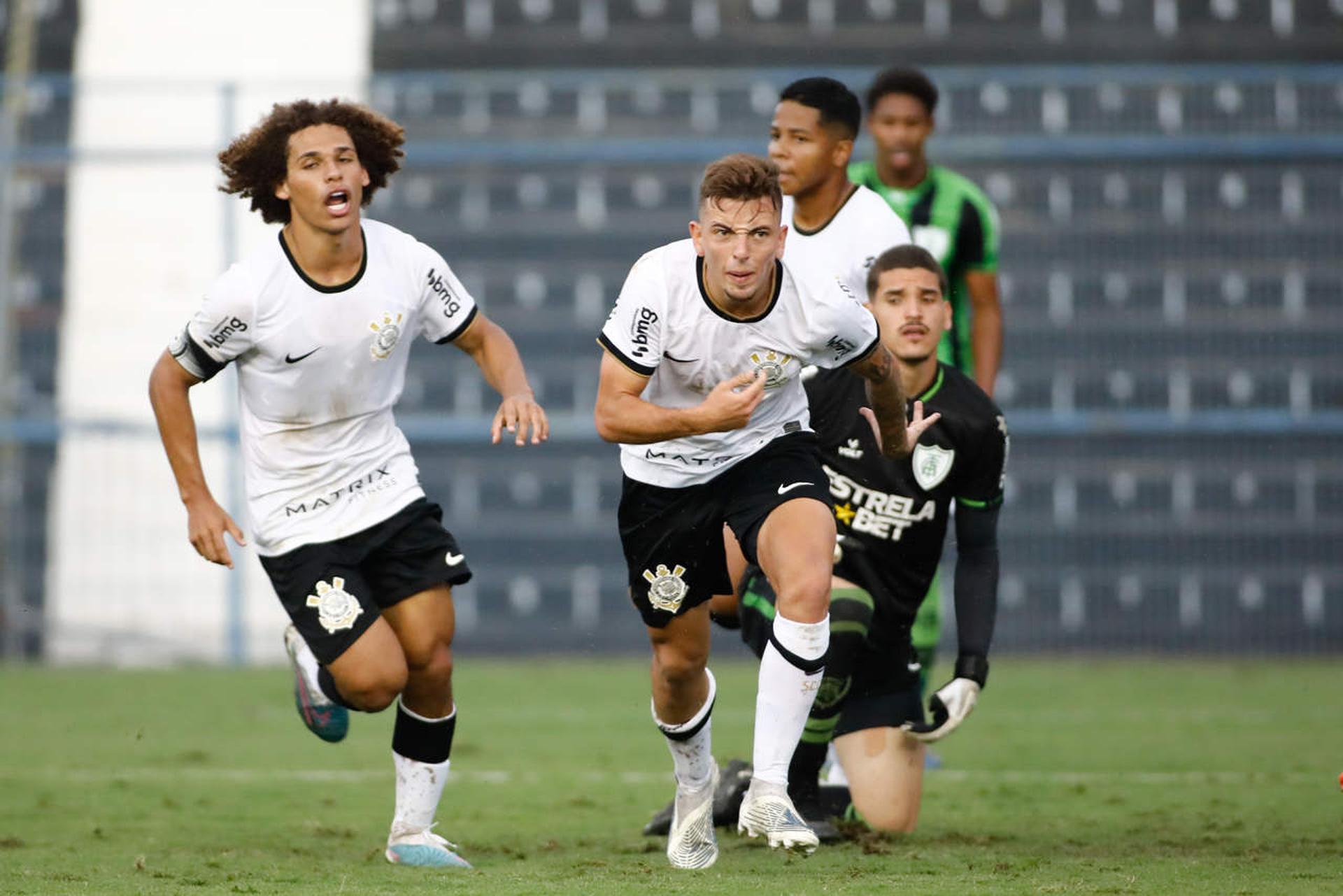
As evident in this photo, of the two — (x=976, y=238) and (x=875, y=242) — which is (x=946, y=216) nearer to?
(x=976, y=238)

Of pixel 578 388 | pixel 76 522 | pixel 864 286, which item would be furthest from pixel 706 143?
pixel 864 286

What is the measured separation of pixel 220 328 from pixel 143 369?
345 inches

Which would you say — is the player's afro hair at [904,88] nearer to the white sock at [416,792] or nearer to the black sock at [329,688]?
the black sock at [329,688]

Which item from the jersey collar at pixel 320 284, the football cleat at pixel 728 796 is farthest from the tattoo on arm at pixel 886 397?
the jersey collar at pixel 320 284

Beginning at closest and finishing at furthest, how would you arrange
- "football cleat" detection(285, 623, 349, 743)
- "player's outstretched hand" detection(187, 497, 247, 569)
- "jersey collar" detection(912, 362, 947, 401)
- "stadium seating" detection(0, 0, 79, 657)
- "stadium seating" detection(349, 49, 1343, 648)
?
"player's outstretched hand" detection(187, 497, 247, 569), "football cleat" detection(285, 623, 349, 743), "jersey collar" detection(912, 362, 947, 401), "stadium seating" detection(349, 49, 1343, 648), "stadium seating" detection(0, 0, 79, 657)

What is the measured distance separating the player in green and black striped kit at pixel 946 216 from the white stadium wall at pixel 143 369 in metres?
6.87

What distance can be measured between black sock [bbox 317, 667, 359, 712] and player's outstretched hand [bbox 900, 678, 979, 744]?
1728 millimetres

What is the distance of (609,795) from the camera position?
742cm

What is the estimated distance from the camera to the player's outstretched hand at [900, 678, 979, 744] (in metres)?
5.79

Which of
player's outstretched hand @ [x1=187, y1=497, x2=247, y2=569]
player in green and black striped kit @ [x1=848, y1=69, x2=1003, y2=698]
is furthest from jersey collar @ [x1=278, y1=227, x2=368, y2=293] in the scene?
player in green and black striped kit @ [x1=848, y1=69, x2=1003, y2=698]

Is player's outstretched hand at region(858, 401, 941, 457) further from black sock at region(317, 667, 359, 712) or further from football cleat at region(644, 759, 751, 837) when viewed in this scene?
black sock at region(317, 667, 359, 712)

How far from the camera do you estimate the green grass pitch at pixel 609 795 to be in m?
5.07

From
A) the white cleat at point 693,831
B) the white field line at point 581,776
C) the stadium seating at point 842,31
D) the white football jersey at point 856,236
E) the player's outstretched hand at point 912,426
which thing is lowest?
the white field line at point 581,776

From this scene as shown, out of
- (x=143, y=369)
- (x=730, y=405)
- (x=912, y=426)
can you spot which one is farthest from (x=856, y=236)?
(x=143, y=369)
